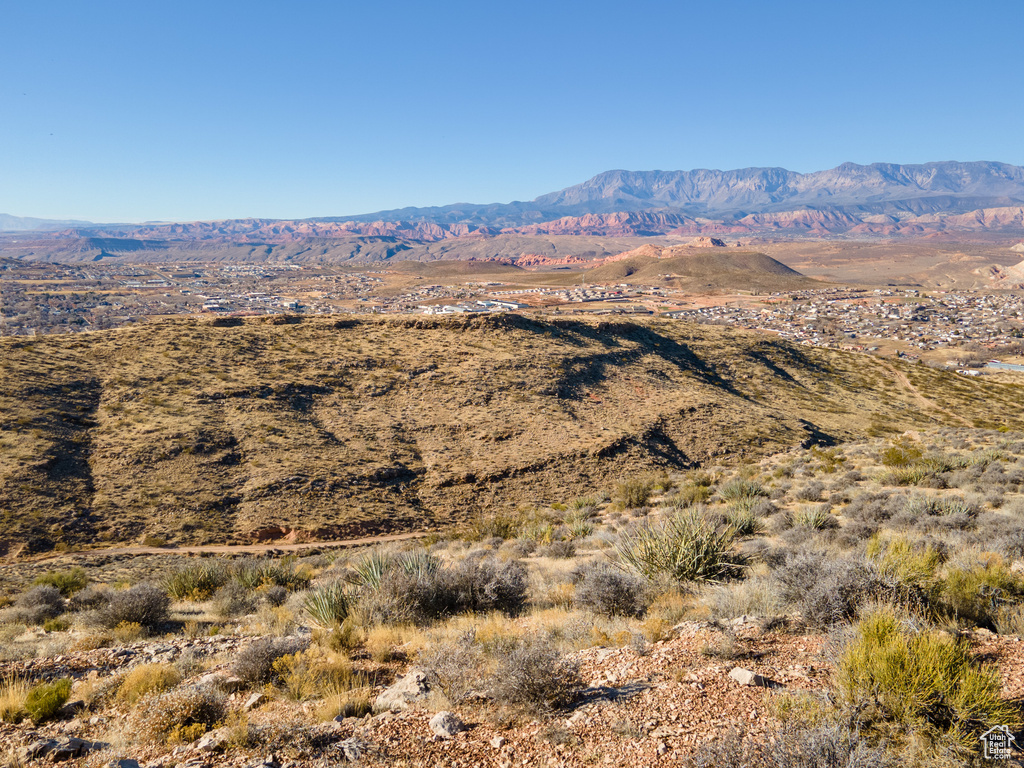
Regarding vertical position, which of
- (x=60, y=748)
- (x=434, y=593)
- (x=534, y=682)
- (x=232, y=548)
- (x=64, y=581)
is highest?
(x=534, y=682)

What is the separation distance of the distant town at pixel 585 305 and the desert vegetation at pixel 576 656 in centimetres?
7518

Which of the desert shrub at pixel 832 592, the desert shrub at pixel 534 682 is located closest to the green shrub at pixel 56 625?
the desert shrub at pixel 534 682

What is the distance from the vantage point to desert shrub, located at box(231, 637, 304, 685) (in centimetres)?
602

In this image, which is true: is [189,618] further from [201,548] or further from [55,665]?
[201,548]

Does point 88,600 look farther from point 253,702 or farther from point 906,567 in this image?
point 906,567

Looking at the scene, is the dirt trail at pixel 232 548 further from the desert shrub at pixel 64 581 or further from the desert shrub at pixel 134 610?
the desert shrub at pixel 134 610

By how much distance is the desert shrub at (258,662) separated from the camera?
6.02 m

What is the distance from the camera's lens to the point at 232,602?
10242 millimetres

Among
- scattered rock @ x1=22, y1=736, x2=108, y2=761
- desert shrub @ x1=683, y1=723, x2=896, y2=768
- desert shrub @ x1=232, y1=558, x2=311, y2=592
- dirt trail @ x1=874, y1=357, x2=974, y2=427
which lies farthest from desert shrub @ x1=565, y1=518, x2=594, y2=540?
dirt trail @ x1=874, y1=357, x2=974, y2=427

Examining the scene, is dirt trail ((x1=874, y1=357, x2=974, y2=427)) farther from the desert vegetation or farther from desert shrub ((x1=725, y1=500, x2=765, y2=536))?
desert shrub ((x1=725, y1=500, x2=765, y2=536))

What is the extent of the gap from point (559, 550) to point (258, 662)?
26.4ft

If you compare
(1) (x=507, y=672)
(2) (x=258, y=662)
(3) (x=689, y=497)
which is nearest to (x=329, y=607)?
(2) (x=258, y=662)

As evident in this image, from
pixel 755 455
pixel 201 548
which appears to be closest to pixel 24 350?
pixel 201 548

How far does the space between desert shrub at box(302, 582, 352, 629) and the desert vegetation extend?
0.04 metres
